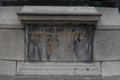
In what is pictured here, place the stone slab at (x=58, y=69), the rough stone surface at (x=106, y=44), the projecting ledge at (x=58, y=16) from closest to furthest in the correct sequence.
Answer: the projecting ledge at (x=58, y=16) → the stone slab at (x=58, y=69) → the rough stone surface at (x=106, y=44)

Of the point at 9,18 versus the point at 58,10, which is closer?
the point at 58,10

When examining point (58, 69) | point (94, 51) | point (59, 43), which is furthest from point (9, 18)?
point (94, 51)

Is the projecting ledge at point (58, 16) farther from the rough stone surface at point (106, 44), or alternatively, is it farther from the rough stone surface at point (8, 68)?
the rough stone surface at point (8, 68)

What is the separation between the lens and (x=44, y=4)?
20.0ft

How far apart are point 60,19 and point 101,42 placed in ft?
3.24

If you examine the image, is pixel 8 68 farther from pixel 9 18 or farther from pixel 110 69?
pixel 110 69

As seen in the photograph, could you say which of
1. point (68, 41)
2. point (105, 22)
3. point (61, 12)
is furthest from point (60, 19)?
point (105, 22)

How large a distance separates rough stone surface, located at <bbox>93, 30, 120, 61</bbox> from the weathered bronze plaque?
129 mm

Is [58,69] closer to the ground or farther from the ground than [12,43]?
closer to the ground

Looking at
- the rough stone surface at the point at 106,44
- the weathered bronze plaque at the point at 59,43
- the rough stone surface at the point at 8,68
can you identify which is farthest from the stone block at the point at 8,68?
the rough stone surface at the point at 106,44

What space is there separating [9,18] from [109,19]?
2.05m

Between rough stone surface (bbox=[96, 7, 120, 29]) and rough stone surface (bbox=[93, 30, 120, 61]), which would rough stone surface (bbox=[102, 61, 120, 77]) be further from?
rough stone surface (bbox=[96, 7, 120, 29])

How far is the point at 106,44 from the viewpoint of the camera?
6004 millimetres

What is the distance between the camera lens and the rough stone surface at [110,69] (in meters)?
5.96
